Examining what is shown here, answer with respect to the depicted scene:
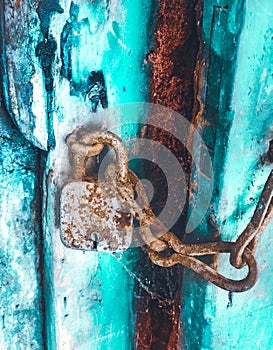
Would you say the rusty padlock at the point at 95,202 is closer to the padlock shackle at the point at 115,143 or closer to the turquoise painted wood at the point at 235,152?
the padlock shackle at the point at 115,143

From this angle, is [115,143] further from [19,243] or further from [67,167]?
[19,243]

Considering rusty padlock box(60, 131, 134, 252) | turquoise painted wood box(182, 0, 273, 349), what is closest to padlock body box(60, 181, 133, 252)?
rusty padlock box(60, 131, 134, 252)

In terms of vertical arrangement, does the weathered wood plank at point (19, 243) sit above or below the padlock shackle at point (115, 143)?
below

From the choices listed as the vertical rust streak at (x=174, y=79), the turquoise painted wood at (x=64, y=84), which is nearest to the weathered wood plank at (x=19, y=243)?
the turquoise painted wood at (x=64, y=84)

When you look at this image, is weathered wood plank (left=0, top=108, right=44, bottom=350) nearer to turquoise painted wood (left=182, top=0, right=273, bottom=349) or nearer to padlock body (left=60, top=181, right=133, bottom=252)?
padlock body (left=60, top=181, right=133, bottom=252)

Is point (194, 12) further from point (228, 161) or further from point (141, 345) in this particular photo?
point (141, 345)

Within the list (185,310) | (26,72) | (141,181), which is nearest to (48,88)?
(26,72)
